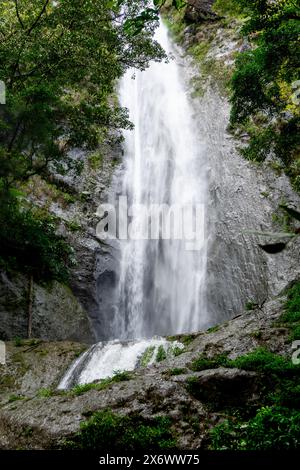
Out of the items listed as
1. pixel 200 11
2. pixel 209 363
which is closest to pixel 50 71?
pixel 209 363

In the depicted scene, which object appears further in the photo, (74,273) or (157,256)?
(157,256)

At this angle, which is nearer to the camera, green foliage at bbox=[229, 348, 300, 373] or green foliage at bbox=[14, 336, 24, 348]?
green foliage at bbox=[229, 348, 300, 373]

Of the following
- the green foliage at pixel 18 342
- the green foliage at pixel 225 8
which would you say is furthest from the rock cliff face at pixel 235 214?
the green foliage at pixel 18 342

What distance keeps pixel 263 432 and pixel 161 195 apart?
45.8ft

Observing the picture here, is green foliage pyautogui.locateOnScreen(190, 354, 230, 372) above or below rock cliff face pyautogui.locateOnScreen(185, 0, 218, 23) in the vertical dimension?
below

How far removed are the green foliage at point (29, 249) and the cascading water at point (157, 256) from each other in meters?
2.92

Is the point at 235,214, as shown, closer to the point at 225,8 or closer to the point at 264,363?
the point at 264,363

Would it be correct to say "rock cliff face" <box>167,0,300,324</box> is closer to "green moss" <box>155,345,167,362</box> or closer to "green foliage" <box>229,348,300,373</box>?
"green moss" <box>155,345,167,362</box>

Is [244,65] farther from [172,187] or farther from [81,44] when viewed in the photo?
[172,187]

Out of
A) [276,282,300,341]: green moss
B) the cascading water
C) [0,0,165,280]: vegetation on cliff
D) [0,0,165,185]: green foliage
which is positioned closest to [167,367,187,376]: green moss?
[276,282,300,341]: green moss

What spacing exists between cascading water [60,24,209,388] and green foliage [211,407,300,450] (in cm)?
506

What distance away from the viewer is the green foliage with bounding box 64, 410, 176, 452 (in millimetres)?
4930

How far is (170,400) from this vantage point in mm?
Result: 5629
